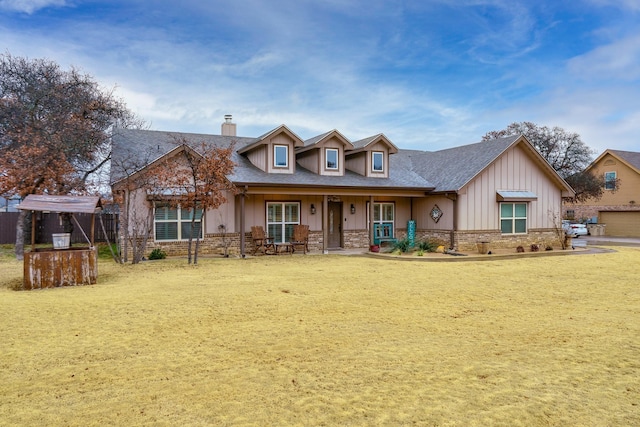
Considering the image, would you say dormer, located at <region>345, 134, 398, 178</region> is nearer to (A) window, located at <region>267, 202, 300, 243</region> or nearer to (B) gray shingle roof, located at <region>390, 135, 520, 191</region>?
(B) gray shingle roof, located at <region>390, 135, 520, 191</region>

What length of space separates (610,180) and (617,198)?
1469mm

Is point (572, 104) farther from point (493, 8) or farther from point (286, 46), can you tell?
point (286, 46)

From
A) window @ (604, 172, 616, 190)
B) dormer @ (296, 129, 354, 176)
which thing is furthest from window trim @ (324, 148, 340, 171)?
window @ (604, 172, 616, 190)

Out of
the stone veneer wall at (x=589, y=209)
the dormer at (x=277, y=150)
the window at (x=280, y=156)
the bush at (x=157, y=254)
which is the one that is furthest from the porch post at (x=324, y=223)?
the stone veneer wall at (x=589, y=209)

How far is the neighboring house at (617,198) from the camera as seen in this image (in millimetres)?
31438

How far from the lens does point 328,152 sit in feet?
61.9

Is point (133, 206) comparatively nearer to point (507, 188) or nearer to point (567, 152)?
point (507, 188)

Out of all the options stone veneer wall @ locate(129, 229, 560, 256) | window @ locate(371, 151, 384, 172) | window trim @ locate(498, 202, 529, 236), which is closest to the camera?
stone veneer wall @ locate(129, 229, 560, 256)

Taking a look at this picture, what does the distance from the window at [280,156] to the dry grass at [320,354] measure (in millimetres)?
8558

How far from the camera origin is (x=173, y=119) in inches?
1046

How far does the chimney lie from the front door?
7.21m

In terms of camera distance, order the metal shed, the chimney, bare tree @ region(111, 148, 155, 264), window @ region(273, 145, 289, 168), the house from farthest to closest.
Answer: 1. the chimney
2. window @ region(273, 145, 289, 168)
3. the house
4. bare tree @ region(111, 148, 155, 264)
5. the metal shed

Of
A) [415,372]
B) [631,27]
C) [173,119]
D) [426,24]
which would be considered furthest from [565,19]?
[173,119]

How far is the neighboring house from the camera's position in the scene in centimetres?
3144
